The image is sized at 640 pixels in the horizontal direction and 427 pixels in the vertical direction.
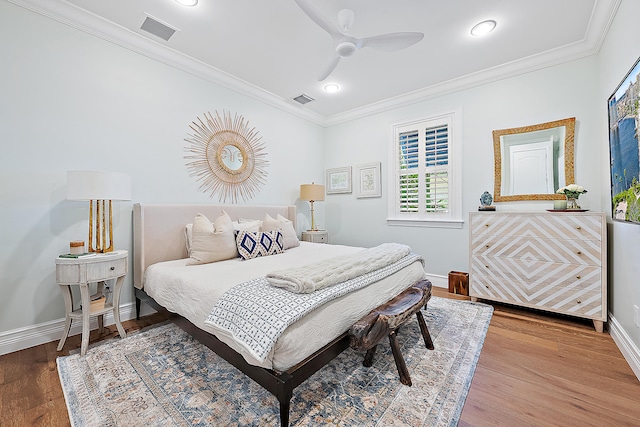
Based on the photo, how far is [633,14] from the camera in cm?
181

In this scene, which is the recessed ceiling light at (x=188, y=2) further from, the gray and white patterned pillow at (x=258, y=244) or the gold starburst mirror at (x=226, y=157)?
the gray and white patterned pillow at (x=258, y=244)

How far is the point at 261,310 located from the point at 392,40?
7.53 feet

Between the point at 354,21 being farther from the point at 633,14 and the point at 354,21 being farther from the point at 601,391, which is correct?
the point at 601,391

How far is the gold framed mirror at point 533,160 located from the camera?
9.33 feet

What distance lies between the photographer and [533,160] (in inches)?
119

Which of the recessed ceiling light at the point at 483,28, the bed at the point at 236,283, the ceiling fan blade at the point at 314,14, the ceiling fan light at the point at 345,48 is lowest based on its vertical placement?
the bed at the point at 236,283

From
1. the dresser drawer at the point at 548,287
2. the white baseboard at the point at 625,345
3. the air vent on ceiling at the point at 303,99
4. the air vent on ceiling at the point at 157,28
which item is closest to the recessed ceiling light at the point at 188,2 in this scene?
the air vent on ceiling at the point at 157,28

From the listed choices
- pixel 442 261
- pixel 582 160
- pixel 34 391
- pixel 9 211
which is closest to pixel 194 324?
pixel 34 391

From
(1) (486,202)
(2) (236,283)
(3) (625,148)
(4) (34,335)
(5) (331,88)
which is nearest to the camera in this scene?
(2) (236,283)

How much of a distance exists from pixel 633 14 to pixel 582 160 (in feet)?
4.52

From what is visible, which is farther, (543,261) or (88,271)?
(543,261)

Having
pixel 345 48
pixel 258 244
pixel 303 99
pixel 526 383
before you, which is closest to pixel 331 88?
pixel 303 99

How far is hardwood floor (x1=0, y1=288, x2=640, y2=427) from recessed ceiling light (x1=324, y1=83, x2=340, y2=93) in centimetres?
332

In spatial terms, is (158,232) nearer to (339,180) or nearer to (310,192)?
(310,192)
